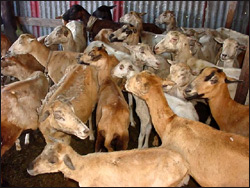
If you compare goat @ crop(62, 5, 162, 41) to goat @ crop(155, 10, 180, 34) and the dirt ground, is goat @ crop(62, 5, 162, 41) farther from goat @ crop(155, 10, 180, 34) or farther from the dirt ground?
the dirt ground

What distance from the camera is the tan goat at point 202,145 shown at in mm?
3529

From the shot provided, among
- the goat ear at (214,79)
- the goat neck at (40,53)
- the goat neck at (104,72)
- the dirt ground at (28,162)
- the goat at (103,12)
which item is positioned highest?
the goat at (103,12)

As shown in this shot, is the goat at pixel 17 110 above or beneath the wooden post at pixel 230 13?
beneath

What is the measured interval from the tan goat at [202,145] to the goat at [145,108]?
2.78 feet

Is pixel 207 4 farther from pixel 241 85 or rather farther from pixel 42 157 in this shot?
pixel 42 157

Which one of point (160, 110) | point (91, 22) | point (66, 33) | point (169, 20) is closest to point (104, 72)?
point (66, 33)

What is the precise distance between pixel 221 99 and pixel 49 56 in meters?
4.12

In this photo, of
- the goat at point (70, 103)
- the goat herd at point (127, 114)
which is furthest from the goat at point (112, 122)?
the goat at point (70, 103)

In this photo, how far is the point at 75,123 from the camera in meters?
4.21

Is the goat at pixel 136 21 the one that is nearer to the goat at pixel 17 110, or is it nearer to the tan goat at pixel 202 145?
the goat at pixel 17 110

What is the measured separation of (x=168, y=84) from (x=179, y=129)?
2.89 ft

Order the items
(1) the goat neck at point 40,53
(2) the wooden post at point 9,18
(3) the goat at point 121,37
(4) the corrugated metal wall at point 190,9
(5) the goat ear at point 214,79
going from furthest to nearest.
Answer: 1. (2) the wooden post at point 9,18
2. (4) the corrugated metal wall at point 190,9
3. (3) the goat at point 121,37
4. (1) the goat neck at point 40,53
5. (5) the goat ear at point 214,79

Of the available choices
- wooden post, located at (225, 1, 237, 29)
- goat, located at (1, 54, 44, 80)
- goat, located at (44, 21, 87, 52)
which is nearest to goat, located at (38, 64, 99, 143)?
goat, located at (1, 54, 44, 80)

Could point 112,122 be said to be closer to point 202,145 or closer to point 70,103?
point 70,103
